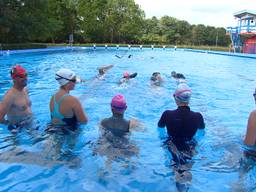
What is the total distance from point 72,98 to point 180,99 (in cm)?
143

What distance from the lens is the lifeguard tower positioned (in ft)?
107

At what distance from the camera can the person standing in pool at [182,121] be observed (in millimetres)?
3930

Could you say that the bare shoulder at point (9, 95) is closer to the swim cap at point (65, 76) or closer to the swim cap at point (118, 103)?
the swim cap at point (65, 76)

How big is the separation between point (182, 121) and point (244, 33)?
104 feet

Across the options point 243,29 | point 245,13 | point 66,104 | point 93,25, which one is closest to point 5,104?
point 66,104

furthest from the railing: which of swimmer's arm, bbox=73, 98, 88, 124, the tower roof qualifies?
swimmer's arm, bbox=73, 98, 88, 124

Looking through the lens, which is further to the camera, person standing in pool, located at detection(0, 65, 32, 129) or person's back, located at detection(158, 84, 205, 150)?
person standing in pool, located at detection(0, 65, 32, 129)

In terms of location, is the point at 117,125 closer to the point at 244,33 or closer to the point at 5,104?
the point at 5,104

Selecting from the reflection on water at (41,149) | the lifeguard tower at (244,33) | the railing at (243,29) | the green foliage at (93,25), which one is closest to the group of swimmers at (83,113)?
the reflection on water at (41,149)

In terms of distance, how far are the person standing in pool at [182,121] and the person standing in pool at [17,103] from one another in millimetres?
2175

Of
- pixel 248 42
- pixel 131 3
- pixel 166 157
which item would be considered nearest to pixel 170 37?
pixel 131 3

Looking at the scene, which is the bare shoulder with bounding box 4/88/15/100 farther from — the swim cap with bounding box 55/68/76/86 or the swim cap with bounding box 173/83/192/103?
the swim cap with bounding box 173/83/192/103

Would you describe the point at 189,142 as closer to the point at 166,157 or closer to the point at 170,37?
the point at 166,157

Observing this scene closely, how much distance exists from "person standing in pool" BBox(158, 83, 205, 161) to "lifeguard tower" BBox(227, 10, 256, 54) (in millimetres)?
30907
